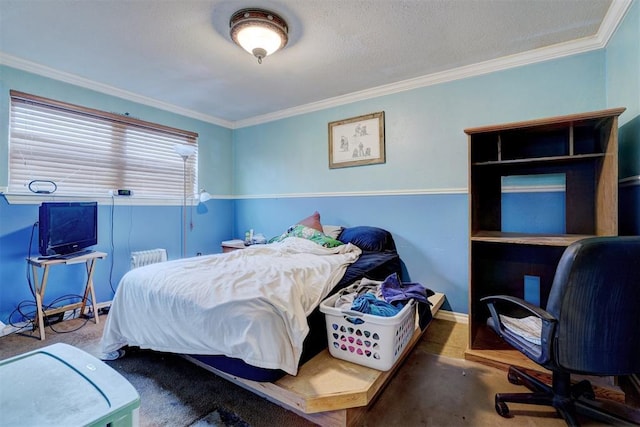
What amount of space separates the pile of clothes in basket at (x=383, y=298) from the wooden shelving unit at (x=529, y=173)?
1.58 feet

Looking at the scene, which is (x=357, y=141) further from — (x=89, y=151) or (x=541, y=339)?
(x=89, y=151)

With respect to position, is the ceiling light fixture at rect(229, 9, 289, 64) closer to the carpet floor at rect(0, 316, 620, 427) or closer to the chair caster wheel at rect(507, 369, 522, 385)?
the carpet floor at rect(0, 316, 620, 427)

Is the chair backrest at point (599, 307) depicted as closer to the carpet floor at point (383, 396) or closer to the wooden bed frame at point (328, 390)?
the carpet floor at point (383, 396)

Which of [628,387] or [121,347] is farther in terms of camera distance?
[121,347]

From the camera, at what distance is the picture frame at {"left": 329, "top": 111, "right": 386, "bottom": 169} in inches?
126

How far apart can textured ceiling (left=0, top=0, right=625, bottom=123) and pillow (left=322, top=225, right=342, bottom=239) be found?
1.56 metres

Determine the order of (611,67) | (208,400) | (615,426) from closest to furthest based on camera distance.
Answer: (615,426) → (208,400) → (611,67)

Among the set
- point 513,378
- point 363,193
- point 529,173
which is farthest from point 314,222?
point 513,378

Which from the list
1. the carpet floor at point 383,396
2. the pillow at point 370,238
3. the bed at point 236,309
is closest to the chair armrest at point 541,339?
the carpet floor at point 383,396

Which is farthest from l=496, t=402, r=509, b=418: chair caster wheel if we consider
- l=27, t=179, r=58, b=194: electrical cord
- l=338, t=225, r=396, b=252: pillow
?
l=27, t=179, r=58, b=194: electrical cord

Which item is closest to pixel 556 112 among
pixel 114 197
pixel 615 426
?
pixel 615 426

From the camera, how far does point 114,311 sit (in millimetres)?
1996

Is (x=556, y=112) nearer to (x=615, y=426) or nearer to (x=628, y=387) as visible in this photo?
(x=628, y=387)

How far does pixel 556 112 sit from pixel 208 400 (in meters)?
3.32
